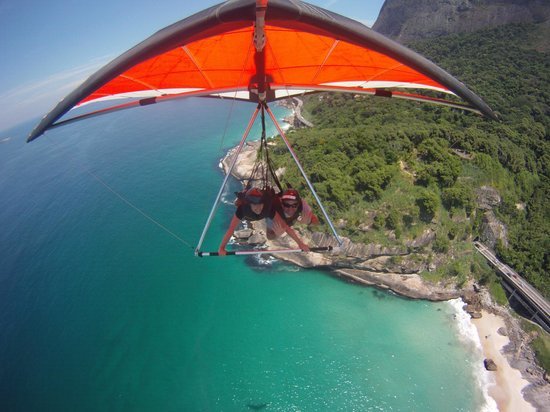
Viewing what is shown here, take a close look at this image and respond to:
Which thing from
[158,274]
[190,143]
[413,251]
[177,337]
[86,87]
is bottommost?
[177,337]

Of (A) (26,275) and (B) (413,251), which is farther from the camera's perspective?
(A) (26,275)

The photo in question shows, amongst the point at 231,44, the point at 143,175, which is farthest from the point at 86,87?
the point at 143,175

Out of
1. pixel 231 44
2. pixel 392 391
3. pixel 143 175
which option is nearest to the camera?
pixel 231 44

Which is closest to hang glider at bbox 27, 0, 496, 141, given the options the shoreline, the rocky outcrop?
the shoreline

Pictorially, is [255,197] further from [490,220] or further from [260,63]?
[490,220]

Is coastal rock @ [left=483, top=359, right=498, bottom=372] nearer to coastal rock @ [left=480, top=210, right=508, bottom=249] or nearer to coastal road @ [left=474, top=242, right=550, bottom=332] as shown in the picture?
coastal road @ [left=474, top=242, right=550, bottom=332]

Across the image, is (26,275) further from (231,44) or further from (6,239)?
(231,44)
